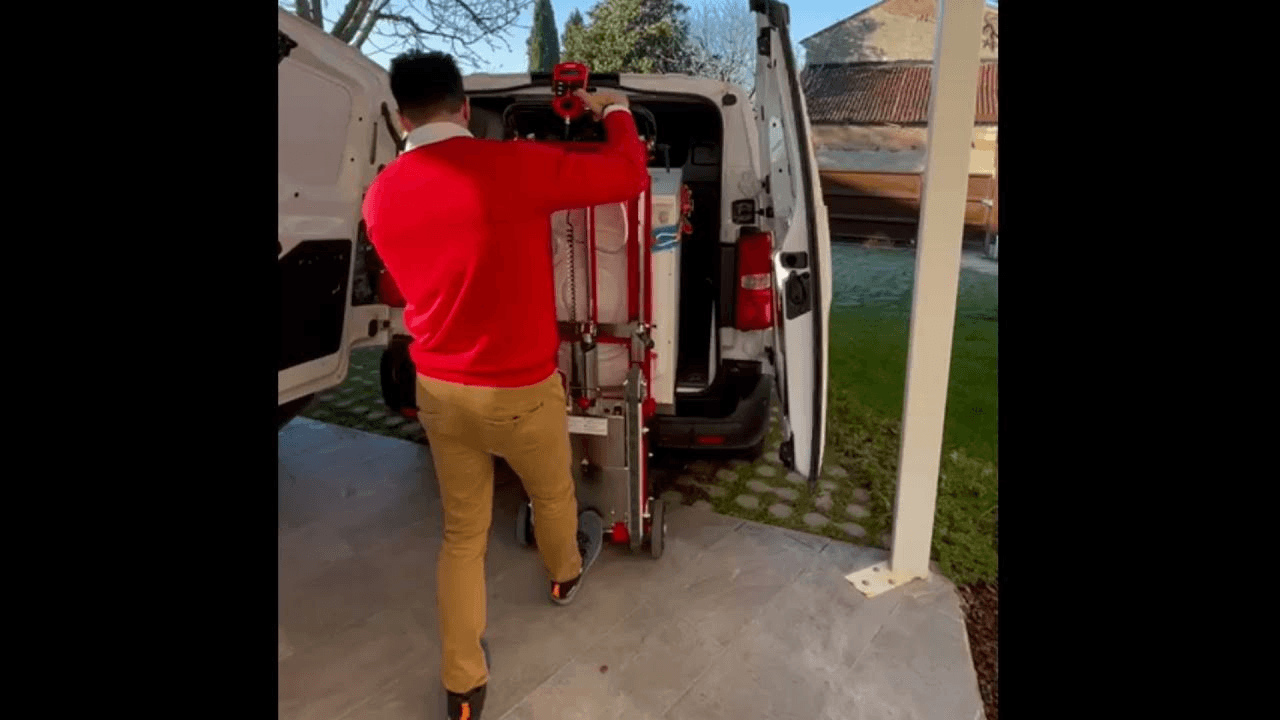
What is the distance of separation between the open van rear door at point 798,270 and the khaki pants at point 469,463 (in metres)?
1.02

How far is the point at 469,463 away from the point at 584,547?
0.95 m

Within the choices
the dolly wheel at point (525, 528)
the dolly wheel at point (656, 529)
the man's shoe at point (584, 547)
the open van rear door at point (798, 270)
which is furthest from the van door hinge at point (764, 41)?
the dolly wheel at point (525, 528)

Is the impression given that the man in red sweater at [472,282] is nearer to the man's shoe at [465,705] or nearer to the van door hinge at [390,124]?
the man's shoe at [465,705]

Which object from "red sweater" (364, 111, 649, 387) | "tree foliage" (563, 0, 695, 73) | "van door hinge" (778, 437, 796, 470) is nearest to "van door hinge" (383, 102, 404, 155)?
→ "red sweater" (364, 111, 649, 387)

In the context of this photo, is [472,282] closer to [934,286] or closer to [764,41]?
[934,286]

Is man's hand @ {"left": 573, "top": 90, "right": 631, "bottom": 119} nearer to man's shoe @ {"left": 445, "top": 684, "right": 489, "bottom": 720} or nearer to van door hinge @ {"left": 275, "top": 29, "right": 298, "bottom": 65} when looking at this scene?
van door hinge @ {"left": 275, "top": 29, "right": 298, "bottom": 65}

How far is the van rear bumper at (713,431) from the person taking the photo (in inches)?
131

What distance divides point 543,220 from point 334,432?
3.19 metres

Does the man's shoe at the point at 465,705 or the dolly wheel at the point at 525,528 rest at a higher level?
the dolly wheel at the point at 525,528

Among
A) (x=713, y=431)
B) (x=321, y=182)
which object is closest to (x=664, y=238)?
(x=713, y=431)

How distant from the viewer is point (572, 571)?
2.76m
